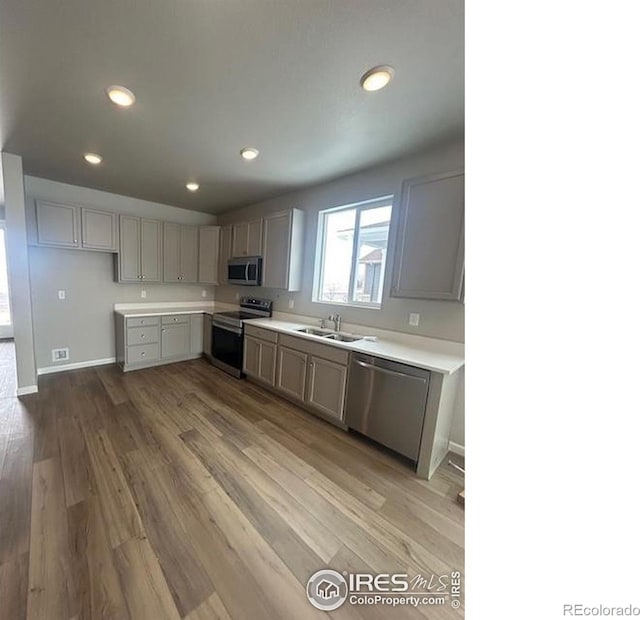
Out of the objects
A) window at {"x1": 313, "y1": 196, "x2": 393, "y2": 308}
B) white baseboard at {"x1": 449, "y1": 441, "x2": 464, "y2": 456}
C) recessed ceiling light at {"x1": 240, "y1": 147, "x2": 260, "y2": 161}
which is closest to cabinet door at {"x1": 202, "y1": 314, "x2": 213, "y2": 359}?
window at {"x1": 313, "y1": 196, "x2": 393, "y2": 308}

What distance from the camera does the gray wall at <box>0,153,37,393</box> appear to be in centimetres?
266

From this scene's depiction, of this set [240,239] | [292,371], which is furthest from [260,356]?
[240,239]

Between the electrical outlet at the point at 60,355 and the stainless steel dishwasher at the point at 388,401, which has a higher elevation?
the stainless steel dishwasher at the point at 388,401

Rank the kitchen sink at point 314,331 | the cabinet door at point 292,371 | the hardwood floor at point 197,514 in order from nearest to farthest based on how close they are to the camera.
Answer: the hardwood floor at point 197,514 → the cabinet door at point 292,371 → the kitchen sink at point 314,331

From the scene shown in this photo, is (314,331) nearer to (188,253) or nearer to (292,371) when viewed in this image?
(292,371)

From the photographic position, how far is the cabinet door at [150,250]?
397 centimetres

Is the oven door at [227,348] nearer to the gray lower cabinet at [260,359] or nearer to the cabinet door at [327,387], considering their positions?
the gray lower cabinet at [260,359]

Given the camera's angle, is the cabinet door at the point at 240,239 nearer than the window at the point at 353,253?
No

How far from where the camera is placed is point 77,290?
12.1 ft

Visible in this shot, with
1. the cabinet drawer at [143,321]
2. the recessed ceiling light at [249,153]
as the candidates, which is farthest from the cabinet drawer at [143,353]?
the recessed ceiling light at [249,153]

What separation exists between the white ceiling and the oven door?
214cm

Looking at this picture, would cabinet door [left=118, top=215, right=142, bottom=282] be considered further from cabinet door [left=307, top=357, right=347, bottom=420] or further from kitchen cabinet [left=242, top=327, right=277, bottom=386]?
cabinet door [left=307, top=357, right=347, bottom=420]

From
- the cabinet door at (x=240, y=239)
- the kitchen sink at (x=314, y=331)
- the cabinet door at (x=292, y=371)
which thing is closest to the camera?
the cabinet door at (x=292, y=371)

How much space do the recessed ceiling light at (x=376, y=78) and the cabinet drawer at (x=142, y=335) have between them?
3916 millimetres
